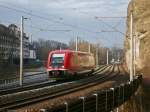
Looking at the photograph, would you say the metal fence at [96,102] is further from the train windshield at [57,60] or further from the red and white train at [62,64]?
the train windshield at [57,60]

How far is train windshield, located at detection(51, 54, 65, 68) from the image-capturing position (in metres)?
47.9

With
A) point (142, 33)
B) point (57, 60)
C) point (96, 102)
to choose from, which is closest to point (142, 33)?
point (142, 33)

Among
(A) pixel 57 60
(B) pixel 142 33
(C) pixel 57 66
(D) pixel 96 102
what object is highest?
(B) pixel 142 33

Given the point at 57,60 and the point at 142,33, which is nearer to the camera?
the point at 57,60

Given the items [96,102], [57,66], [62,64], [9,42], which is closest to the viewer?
[96,102]

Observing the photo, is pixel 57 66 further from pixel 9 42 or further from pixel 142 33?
pixel 9 42

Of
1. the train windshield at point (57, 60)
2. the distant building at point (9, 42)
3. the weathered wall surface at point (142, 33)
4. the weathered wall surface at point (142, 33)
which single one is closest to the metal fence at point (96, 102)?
the train windshield at point (57, 60)

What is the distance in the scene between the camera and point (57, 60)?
48.6m

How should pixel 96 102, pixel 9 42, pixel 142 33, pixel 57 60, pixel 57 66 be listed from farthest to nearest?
pixel 9 42, pixel 142 33, pixel 57 60, pixel 57 66, pixel 96 102

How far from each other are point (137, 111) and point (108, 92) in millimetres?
12756

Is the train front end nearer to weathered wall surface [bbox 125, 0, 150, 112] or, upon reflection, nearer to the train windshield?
the train windshield

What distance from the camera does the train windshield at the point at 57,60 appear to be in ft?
157

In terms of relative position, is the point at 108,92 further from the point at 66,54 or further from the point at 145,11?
the point at 145,11

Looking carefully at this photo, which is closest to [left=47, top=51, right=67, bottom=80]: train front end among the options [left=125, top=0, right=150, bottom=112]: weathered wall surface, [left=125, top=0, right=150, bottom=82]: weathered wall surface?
[left=125, top=0, right=150, bottom=112]: weathered wall surface
